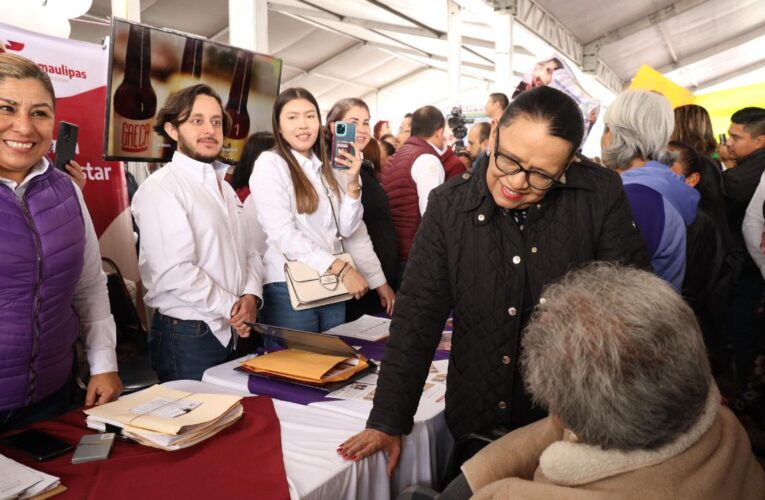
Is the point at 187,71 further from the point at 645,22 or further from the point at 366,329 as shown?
the point at 645,22

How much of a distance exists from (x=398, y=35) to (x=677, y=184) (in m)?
9.78

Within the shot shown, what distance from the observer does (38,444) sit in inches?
48.1

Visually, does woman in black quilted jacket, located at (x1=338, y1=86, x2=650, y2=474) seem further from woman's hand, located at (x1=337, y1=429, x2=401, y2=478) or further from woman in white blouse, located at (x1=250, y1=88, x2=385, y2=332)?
woman in white blouse, located at (x1=250, y1=88, x2=385, y2=332)

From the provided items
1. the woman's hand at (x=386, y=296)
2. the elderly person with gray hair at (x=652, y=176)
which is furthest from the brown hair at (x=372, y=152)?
the elderly person with gray hair at (x=652, y=176)

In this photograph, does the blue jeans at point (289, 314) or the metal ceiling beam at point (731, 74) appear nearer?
the blue jeans at point (289, 314)

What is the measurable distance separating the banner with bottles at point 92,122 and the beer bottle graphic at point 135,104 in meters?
0.25

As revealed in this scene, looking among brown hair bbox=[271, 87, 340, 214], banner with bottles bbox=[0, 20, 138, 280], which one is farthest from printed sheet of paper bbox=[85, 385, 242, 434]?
banner with bottles bbox=[0, 20, 138, 280]

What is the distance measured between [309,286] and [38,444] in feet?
3.54

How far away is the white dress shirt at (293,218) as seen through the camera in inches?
86.7

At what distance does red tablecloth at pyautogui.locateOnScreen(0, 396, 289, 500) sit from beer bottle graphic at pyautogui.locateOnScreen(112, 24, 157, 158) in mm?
1548

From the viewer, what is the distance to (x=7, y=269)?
1317mm

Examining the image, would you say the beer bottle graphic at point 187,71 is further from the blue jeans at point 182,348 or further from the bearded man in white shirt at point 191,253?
the blue jeans at point 182,348

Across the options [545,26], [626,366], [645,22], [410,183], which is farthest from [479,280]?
[645,22]

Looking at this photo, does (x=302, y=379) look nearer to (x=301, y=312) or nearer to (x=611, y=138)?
(x=301, y=312)
